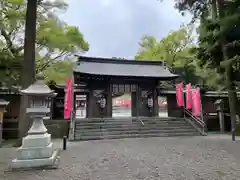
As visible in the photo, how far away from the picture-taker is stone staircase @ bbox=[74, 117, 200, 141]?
10.1 m

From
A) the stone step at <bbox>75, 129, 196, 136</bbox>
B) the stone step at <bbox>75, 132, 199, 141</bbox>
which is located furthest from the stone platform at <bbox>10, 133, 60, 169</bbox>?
the stone step at <bbox>75, 129, 196, 136</bbox>

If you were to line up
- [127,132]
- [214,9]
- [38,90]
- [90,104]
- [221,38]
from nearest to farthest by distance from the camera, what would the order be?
[38,90]
[221,38]
[214,9]
[127,132]
[90,104]

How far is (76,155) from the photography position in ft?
20.1

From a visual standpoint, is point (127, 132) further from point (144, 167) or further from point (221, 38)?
point (221, 38)

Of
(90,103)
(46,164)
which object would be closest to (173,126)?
(90,103)

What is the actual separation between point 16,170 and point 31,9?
21.6 ft

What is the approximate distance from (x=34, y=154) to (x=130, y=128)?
6935mm

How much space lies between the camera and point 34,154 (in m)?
4.83

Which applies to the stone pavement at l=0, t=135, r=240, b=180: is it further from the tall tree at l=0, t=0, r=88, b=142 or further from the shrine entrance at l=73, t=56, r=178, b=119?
the shrine entrance at l=73, t=56, r=178, b=119

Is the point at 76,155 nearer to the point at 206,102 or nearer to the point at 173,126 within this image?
the point at 173,126

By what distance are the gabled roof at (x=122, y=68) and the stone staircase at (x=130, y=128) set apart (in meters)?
3.82

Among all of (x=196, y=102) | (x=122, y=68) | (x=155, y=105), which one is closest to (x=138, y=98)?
(x=155, y=105)

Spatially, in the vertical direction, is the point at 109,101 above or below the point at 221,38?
below

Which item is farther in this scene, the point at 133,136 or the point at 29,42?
the point at 133,136
